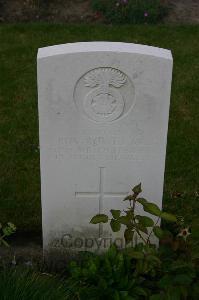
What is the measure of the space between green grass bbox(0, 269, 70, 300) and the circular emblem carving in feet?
3.11

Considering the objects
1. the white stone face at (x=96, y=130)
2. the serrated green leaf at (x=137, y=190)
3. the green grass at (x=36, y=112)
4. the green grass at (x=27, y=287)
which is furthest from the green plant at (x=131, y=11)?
the green grass at (x=27, y=287)

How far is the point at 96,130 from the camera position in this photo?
10.9 ft

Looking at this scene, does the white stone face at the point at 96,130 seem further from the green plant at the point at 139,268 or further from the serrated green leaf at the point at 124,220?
the serrated green leaf at the point at 124,220

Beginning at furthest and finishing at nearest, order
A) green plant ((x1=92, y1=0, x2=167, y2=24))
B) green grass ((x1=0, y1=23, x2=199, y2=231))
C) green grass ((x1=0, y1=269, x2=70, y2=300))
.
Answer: green plant ((x1=92, y1=0, x2=167, y2=24)) < green grass ((x1=0, y1=23, x2=199, y2=231)) < green grass ((x1=0, y1=269, x2=70, y2=300))

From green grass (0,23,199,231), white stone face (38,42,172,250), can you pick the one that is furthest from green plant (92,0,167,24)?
white stone face (38,42,172,250)

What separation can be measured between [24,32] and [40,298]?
496 centimetres

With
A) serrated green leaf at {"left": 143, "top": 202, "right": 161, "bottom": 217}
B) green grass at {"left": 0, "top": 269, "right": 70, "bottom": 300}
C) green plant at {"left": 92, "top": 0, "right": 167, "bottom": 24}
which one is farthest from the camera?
green plant at {"left": 92, "top": 0, "right": 167, "bottom": 24}

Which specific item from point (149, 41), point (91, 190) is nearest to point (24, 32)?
point (149, 41)

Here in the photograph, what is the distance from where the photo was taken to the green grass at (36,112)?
4.38 meters

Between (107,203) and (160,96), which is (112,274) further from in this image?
(160,96)

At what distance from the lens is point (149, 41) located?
710cm

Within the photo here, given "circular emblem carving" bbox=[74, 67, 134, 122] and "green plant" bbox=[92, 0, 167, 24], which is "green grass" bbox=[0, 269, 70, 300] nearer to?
"circular emblem carving" bbox=[74, 67, 134, 122]

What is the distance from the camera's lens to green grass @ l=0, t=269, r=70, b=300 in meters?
2.88

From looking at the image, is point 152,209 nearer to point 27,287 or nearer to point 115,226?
point 115,226
